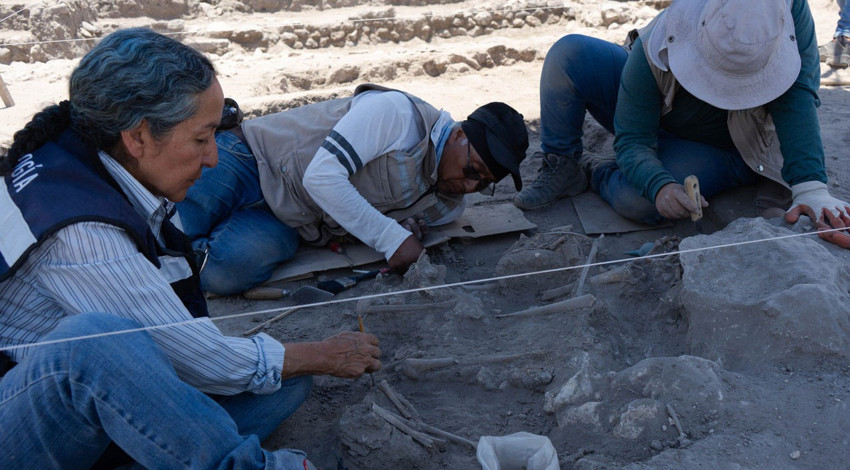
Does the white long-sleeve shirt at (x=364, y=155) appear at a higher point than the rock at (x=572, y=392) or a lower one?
higher

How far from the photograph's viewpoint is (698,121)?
376 centimetres

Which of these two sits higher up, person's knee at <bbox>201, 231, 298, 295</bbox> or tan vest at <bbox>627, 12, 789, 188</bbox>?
tan vest at <bbox>627, 12, 789, 188</bbox>

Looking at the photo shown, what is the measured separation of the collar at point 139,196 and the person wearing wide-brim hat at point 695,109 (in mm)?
2362

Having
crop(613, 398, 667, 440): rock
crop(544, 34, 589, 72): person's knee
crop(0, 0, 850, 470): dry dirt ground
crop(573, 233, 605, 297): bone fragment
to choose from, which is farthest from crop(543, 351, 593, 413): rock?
crop(544, 34, 589, 72): person's knee

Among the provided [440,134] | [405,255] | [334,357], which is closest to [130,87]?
[334,357]

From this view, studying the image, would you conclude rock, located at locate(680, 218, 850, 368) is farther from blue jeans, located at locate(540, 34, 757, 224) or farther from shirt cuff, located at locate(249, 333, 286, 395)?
shirt cuff, located at locate(249, 333, 286, 395)

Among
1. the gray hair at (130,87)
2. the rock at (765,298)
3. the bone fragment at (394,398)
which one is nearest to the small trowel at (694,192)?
the rock at (765,298)

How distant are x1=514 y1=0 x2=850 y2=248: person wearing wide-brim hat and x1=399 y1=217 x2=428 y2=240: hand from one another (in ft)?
2.73

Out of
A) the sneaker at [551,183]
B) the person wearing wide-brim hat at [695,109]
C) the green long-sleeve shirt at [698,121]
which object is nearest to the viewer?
the person wearing wide-brim hat at [695,109]

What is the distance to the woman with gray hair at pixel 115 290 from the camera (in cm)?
167

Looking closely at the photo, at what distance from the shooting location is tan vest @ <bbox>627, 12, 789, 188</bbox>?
11.3 feet

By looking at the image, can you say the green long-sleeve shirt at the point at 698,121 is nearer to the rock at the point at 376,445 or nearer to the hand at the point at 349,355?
the hand at the point at 349,355

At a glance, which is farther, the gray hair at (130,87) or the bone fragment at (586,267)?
the bone fragment at (586,267)

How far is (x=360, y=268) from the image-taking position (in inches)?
149
